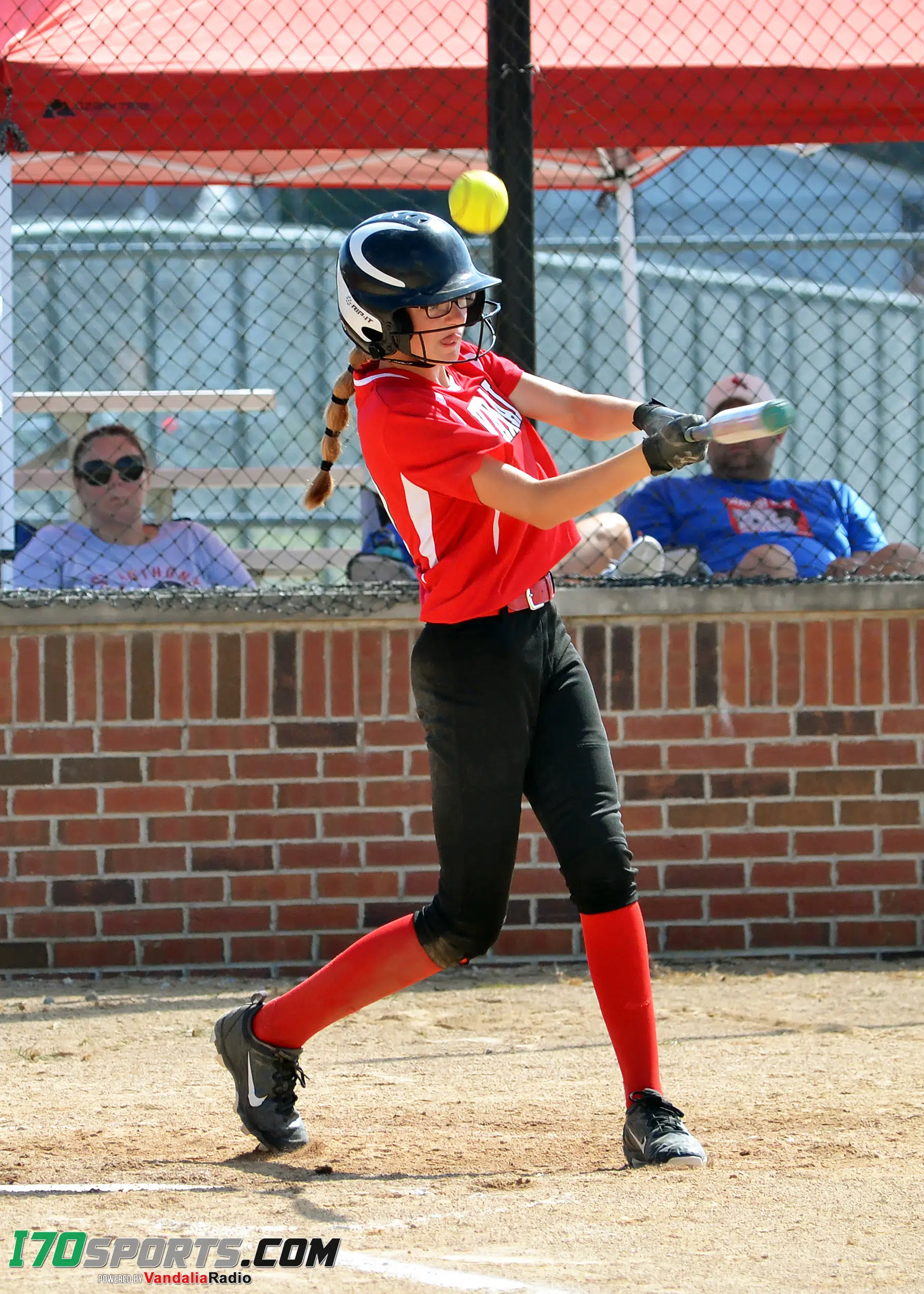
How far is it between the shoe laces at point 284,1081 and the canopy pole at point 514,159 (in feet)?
9.53

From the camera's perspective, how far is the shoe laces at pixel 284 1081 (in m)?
3.50

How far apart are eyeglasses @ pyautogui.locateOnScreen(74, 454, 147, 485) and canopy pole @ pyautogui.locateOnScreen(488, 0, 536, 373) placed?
5.04 feet

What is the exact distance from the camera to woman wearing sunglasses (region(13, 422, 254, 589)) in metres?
6.04

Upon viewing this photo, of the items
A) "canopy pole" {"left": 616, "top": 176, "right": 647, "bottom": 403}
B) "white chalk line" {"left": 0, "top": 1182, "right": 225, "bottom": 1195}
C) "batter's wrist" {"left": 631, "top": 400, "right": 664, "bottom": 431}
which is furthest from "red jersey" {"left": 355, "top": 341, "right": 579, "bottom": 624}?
"canopy pole" {"left": 616, "top": 176, "right": 647, "bottom": 403}

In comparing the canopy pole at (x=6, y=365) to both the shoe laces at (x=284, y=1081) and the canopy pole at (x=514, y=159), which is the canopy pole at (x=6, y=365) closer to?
the canopy pole at (x=514, y=159)

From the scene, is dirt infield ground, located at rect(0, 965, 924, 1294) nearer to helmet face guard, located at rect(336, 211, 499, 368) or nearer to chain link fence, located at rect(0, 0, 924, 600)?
chain link fence, located at rect(0, 0, 924, 600)

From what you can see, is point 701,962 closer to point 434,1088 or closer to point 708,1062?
point 708,1062

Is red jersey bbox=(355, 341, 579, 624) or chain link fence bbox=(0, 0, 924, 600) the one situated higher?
chain link fence bbox=(0, 0, 924, 600)

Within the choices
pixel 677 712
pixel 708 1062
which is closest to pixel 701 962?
pixel 677 712

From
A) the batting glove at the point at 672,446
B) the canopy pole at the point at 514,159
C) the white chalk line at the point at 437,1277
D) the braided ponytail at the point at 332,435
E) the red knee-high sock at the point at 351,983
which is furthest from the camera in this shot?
the canopy pole at the point at 514,159

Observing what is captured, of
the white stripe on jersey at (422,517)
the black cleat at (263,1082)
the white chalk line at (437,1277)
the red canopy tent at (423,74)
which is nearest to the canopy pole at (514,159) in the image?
the red canopy tent at (423,74)

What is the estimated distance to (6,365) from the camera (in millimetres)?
6102

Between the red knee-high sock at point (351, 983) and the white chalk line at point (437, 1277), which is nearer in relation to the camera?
the white chalk line at point (437, 1277)

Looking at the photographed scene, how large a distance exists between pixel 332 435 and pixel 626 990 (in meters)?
1.37
